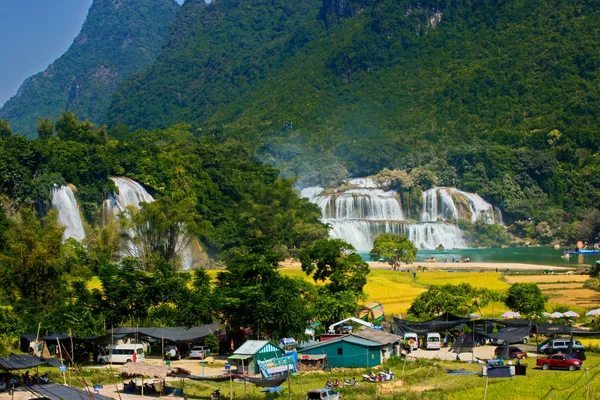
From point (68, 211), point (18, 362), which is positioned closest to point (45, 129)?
point (68, 211)

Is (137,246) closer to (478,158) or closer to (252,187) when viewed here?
(252,187)

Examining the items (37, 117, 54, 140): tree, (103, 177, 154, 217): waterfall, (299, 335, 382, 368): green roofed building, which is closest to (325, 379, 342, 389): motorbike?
(299, 335, 382, 368): green roofed building

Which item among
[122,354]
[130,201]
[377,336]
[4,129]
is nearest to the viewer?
[377,336]

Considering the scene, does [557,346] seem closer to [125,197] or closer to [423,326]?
[423,326]

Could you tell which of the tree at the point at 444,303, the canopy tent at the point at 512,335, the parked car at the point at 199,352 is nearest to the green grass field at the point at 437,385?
the canopy tent at the point at 512,335

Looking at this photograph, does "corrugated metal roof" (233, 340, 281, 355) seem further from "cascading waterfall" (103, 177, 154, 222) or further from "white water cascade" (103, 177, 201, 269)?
"cascading waterfall" (103, 177, 154, 222)

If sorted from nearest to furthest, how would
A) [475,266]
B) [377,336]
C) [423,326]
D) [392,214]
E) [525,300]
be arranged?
1. [377,336]
2. [423,326]
3. [525,300]
4. [475,266]
5. [392,214]

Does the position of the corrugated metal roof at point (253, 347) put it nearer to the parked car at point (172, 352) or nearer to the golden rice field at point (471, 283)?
the parked car at point (172, 352)
